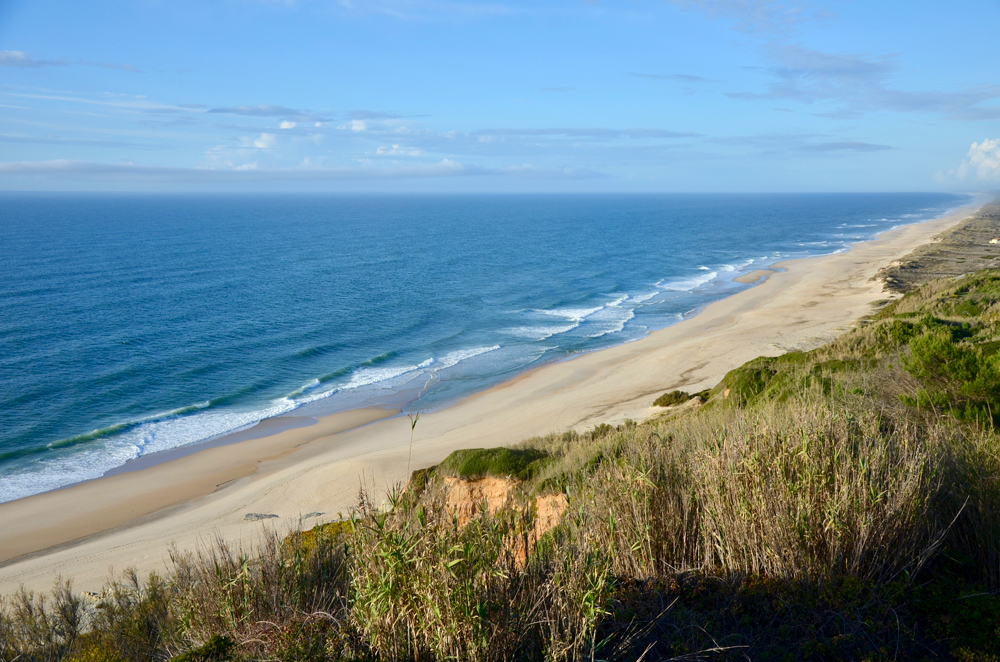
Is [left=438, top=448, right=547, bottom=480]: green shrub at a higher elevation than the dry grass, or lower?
lower

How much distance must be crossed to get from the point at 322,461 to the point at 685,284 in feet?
130

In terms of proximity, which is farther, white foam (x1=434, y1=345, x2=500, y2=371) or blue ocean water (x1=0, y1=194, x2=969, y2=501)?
white foam (x1=434, y1=345, x2=500, y2=371)

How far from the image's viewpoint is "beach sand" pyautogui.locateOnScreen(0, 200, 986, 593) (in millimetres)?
16094

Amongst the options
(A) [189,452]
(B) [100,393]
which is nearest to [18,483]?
(A) [189,452]

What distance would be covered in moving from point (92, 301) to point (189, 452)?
25799mm

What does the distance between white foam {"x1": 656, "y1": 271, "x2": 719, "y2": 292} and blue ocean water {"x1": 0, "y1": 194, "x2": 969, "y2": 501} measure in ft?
0.74

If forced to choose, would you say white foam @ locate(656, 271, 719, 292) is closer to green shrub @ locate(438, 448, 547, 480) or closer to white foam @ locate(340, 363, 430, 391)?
white foam @ locate(340, 363, 430, 391)

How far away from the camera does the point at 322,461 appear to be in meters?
21.5

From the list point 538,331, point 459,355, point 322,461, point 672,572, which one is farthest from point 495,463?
point 538,331

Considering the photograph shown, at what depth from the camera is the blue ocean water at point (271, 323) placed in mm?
25016

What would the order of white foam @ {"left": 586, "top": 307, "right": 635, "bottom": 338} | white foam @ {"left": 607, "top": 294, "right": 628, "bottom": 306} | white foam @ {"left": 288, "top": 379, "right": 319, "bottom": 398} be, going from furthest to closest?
white foam @ {"left": 607, "top": 294, "right": 628, "bottom": 306} < white foam @ {"left": 586, "top": 307, "right": 635, "bottom": 338} < white foam @ {"left": 288, "top": 379, "right": 319, "bottom": 398}

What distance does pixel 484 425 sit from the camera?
2377cm

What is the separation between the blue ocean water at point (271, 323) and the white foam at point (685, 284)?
0.74ft

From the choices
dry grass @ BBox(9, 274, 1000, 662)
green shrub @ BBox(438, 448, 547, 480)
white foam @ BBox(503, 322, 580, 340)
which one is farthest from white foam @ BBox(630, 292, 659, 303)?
dry grass @ BBox(9, 274, 1000, 662)
